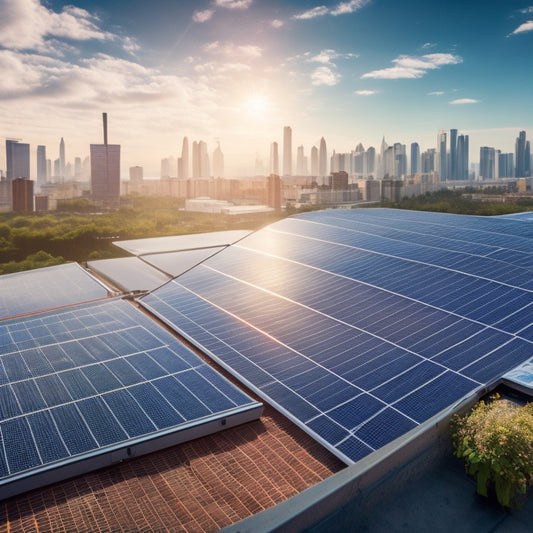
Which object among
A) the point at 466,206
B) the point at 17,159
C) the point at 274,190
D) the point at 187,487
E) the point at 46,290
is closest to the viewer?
the point at 187,487

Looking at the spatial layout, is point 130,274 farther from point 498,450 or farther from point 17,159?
point 17,159

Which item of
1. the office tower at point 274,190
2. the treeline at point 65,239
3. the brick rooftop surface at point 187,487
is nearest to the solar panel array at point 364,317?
the brick rooftop surface at point 187,487

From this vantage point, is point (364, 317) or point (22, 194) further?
point (22, 194)

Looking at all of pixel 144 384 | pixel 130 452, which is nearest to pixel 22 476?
pixel 130 452

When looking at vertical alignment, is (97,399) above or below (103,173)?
below

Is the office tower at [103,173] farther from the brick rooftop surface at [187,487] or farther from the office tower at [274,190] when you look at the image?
the brick rooftop surface at [187,487]

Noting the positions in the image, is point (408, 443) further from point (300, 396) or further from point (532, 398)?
point (532, 398)

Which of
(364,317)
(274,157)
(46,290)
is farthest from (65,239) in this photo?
(274,157)
